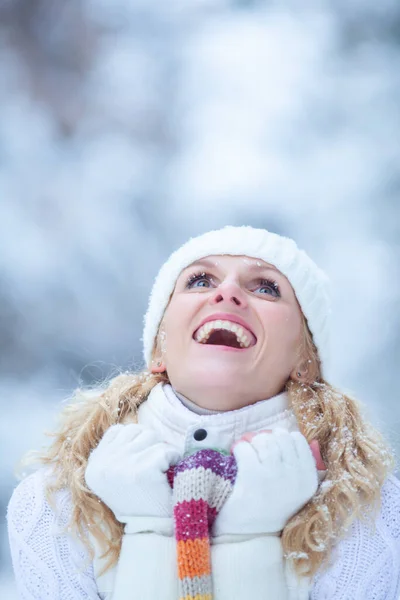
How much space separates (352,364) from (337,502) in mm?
1259

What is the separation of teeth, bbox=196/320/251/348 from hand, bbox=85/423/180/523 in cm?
26

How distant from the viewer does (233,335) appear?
1.49 m

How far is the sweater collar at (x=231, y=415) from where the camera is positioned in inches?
53.9

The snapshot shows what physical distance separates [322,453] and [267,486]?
237mm

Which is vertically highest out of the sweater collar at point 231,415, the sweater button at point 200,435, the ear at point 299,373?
the ear at point 299,373

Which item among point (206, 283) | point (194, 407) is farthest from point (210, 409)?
point (206, 283)

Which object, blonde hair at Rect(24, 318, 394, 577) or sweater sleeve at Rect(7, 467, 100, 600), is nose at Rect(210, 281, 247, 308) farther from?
sweater sleeve at Rect(7, 467, 100, 600)

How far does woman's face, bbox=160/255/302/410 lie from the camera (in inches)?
55.4

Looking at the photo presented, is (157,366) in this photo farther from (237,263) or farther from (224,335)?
(237,263)

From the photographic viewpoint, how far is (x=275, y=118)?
9.77 feet

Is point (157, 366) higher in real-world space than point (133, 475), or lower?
higher

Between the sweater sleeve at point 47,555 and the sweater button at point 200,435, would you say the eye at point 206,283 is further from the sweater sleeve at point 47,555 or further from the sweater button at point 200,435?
the sweater sleeve at point 47,555

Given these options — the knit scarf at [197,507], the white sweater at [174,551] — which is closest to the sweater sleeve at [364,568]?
the white sweater at [174,551]

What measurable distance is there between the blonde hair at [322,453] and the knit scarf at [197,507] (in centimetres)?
15
